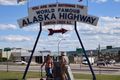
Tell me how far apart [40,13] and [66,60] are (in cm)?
435

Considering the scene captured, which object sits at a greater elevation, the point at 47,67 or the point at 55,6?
the point at 55,6

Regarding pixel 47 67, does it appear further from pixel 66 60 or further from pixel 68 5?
pixel 68 5

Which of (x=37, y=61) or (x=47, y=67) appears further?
(x=37, y=61)

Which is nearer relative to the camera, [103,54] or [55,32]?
[55,32]

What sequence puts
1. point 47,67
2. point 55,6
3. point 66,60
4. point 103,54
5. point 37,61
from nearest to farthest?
point 66,60 → point 47,67 → point 55,6 → point 37,61 → point 103,54

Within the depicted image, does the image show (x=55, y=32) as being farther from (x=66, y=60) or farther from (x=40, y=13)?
(x=66, y=60)

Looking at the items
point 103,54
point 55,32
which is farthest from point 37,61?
point 55,32

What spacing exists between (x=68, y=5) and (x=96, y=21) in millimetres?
1877

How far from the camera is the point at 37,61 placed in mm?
141875

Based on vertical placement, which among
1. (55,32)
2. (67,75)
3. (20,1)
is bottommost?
(67,75)

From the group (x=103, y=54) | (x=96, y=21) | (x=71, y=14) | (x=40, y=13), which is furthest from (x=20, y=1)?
(x=103, y=54)

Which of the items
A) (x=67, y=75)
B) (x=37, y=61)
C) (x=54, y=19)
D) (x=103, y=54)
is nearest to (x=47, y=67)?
(x=67, y=75)

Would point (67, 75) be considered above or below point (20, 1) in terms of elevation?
below

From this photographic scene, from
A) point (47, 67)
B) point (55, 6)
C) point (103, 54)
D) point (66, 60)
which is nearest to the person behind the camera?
point (66, 60)
